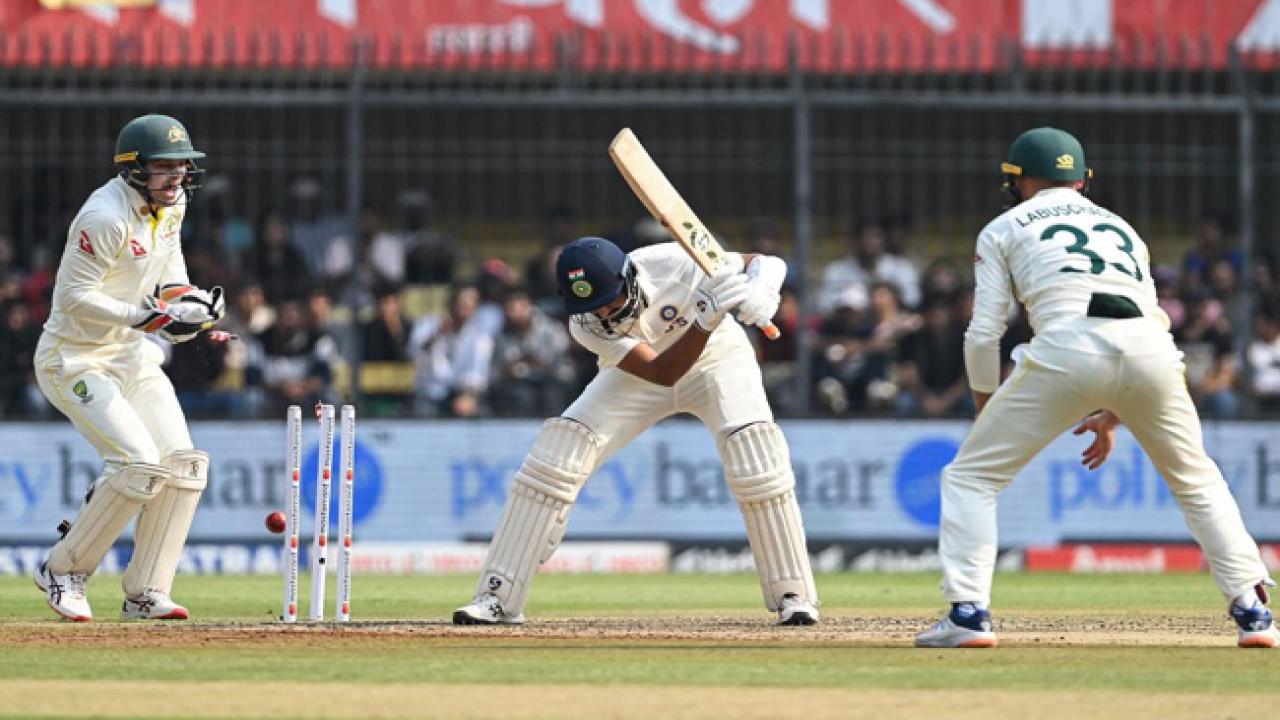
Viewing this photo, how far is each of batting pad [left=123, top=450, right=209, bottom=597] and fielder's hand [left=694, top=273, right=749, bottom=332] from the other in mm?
2374

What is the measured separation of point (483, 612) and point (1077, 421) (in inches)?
106

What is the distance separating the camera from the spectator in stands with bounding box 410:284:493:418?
15.7 m

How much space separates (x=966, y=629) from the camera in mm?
7910

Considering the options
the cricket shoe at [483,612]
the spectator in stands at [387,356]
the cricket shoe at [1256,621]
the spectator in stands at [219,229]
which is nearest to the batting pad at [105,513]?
the cricket shoe at [483,612]

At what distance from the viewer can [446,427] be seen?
15125 mm

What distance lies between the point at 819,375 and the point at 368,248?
396 cm

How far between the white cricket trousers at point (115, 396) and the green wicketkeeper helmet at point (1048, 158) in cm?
382

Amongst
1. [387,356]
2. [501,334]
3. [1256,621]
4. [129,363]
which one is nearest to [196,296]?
[129,363]

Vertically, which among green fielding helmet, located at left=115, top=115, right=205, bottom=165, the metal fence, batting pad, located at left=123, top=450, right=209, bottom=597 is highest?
the metal fence

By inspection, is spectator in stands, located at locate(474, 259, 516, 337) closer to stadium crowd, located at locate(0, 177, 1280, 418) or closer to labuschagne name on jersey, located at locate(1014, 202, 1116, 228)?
stadium crowd, located at locate(0, 177, 1280, 418)

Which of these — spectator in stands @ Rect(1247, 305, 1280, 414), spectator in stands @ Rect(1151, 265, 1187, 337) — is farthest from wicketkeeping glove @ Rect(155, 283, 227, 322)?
spectator in stands @ Rect(1247, 305, 1280, 414)

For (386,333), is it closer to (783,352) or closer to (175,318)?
(783,352)

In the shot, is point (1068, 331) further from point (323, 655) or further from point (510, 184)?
point (510, 184)

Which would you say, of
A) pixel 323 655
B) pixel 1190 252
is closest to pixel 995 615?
pixel 323 655
